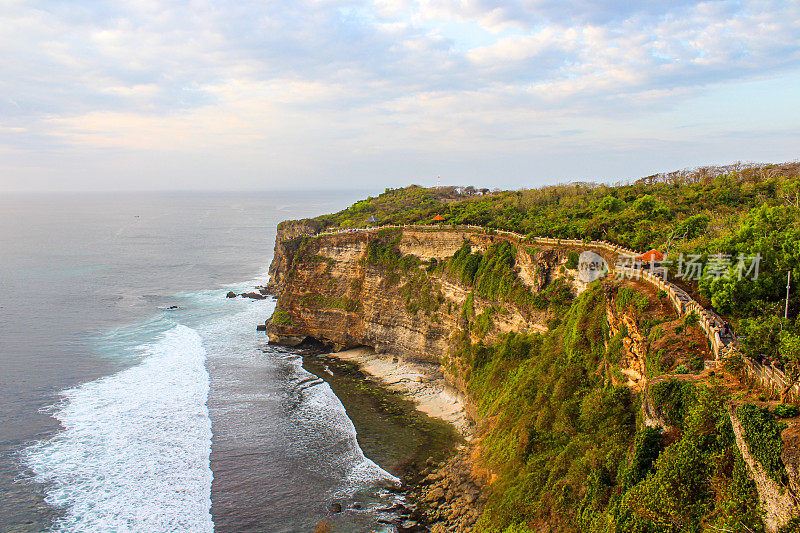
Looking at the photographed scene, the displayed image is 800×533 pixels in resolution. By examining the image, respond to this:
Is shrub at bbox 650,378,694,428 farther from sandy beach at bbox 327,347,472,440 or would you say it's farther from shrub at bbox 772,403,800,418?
sandy beach at bbox 327,347,472,440

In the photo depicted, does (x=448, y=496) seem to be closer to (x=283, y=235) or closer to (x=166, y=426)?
(x=166, y=426)

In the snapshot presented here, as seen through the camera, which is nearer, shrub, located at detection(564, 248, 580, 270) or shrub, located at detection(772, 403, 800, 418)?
shrub, located at detection(772, 403, 800, 418)

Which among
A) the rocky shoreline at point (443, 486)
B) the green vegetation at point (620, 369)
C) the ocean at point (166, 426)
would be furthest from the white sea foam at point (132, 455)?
the green vegetation at point (620, 369)

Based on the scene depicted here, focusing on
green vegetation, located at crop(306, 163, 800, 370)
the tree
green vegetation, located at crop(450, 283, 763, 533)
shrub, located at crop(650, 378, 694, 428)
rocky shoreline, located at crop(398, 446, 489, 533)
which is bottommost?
rocky shoreline, located at crop(398, 446, 489, 533)

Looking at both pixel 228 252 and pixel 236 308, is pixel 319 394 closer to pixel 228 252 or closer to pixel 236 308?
pixel 236 308

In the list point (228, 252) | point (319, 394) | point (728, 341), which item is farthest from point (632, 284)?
point (228, 252)

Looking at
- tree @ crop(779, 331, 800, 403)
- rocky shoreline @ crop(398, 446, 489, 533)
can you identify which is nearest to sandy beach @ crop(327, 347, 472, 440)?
rocky shoreline @ crop(398, 446, 489, 533)

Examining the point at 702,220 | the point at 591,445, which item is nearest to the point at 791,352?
the point at 591,445

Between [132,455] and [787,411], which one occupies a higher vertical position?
[787,411]
